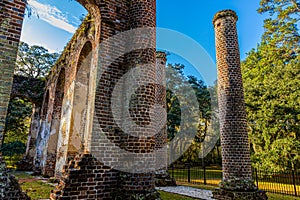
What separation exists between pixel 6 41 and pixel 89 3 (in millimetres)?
2666

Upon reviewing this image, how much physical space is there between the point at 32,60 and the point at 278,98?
25.4m

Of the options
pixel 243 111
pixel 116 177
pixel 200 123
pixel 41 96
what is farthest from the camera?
pixel 200 123

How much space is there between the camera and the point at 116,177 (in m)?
5.11

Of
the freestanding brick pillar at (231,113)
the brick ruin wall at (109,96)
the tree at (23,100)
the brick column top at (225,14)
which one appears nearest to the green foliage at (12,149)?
the tree at (23,100)

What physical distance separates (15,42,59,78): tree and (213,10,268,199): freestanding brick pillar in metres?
22.1

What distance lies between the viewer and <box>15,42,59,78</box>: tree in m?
24.1

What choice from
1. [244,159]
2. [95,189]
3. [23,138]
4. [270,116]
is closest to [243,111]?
[244,159]

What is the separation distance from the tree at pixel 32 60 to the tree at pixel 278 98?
22505mm

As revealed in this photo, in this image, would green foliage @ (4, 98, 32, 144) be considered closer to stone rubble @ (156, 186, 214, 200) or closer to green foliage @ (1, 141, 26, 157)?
green foliage @ (1, 141, 26, 157)

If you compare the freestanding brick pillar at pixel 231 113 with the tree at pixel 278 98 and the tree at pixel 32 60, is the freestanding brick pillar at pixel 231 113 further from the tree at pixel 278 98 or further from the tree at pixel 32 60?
the tree at pixel 32 60

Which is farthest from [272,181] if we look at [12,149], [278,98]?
[12,149]

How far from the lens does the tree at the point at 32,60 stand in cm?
2409

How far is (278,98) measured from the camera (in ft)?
49.5

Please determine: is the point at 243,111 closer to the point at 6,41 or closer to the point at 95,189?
the point at 95,189
